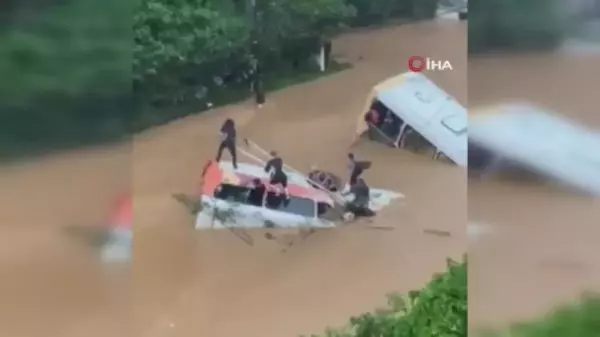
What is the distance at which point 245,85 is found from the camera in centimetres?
138

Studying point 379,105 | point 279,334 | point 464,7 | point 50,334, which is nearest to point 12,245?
point 50,334

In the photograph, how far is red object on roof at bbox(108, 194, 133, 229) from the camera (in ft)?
4.56

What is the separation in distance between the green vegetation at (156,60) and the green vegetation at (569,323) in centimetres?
49

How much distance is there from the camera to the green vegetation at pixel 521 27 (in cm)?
139

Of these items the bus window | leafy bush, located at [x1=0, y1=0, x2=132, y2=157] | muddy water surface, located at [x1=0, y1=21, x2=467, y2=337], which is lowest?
muddy water surface, located at [x1=0, y1=21, x2=467, y2=337]

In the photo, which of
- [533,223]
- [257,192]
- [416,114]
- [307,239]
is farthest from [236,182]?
[533,223]

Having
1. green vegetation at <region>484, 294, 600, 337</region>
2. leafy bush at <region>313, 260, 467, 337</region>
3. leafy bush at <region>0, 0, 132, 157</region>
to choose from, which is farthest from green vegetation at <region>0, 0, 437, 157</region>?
green vegetation at <region>484, 294, 600, 337</region>

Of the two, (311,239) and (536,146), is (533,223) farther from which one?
(311,239)

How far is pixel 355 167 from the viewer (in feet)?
4.51

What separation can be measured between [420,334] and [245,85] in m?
0.47

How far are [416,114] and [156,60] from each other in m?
0.41

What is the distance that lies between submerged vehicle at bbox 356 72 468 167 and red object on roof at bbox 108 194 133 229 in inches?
14.5

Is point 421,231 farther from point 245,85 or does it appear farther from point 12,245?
point 12,245

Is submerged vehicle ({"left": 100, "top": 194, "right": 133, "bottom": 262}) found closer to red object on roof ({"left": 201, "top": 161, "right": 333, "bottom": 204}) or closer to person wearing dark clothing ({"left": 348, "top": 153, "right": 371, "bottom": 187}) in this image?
red object on roof ({"left": 201, "top": 161, "right": 333, "bottom": 204})
